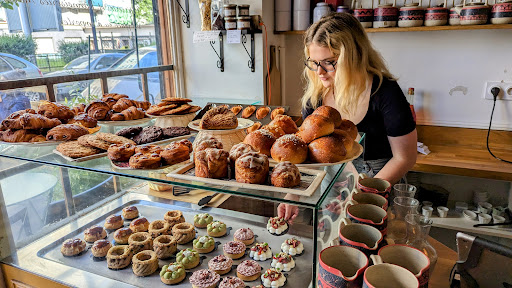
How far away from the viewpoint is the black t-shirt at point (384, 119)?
1754 millimetres

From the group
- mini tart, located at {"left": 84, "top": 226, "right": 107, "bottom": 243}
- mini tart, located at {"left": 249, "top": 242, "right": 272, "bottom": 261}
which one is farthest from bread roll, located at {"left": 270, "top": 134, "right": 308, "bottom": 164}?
mini tart, located at {"left": 84, "top": 226, "right": 107, "bottom": 243}

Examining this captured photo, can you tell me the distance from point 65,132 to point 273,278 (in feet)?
3.01

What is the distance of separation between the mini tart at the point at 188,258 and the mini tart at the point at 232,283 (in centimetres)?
16

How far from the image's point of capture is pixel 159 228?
5.77ft

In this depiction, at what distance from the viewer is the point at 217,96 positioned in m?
3.37

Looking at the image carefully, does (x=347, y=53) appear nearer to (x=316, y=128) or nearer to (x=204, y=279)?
(x=316, y=128)

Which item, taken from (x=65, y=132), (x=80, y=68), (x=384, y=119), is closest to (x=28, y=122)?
(x=65, y=132)

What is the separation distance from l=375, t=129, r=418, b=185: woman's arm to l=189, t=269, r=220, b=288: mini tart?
0.91 m

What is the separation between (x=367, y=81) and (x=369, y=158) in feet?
1.35

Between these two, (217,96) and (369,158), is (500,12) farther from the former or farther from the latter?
(217,96)

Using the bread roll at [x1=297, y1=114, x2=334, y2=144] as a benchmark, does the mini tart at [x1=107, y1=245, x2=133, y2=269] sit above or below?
below

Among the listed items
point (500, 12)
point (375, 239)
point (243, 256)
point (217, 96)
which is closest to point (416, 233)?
point (375, 239)

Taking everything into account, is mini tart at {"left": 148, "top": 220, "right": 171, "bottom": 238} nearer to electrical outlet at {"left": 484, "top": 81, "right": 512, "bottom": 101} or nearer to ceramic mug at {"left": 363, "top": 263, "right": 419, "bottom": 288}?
ceramic mug at {"left": 363, "top": 263, "right": 419, "bottom": 288}

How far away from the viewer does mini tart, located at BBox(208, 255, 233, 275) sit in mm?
1454
